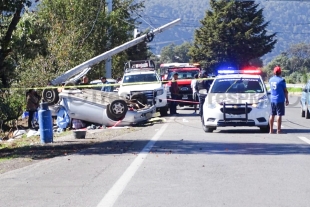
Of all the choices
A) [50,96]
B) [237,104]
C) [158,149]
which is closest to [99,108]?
[50,96]

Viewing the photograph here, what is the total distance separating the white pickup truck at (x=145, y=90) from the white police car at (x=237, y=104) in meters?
6.47

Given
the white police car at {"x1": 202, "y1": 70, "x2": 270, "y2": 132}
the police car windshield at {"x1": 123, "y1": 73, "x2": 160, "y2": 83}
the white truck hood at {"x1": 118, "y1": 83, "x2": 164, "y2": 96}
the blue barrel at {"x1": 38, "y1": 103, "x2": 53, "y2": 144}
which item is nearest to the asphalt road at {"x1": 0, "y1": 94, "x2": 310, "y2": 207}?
the white police car at {"x1": 202, "y1": 70, "x2": 270, "y2": 132}

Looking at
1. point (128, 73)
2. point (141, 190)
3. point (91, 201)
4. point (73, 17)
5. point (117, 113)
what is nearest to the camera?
point (91, 201)

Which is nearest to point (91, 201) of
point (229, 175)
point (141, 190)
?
point (141, 190)

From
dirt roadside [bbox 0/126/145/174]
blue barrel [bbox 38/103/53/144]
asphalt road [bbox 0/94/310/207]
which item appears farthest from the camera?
blue barrel [bbox 38/103/53/144]

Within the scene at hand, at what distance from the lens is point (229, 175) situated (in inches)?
452

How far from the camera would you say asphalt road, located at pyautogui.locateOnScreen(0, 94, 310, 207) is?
9.45 m

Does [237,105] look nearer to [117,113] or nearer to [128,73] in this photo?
[117,113]

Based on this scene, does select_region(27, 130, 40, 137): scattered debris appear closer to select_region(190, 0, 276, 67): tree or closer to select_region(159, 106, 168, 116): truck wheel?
select_region(159, 106, 168, 116): truck wheel

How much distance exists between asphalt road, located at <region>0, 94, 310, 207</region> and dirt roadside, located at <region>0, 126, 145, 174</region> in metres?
0.51

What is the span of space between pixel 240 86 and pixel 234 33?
208 ft

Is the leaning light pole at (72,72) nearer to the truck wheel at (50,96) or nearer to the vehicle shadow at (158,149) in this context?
the truck wheel at (50,96)

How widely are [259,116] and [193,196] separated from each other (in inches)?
400

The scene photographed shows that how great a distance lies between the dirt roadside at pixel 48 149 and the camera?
14.2 meters
